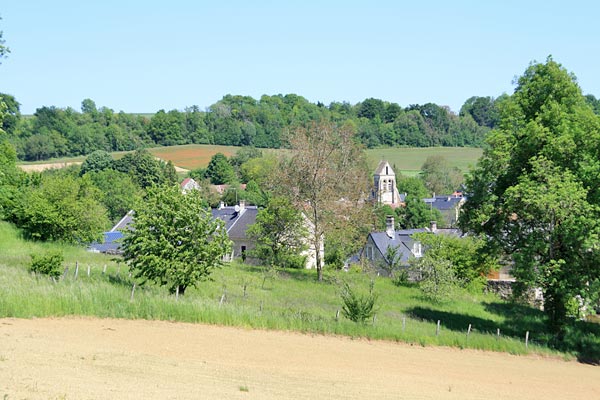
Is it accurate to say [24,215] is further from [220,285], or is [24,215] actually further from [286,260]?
[286,260]

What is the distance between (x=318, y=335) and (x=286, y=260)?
30.6 metres

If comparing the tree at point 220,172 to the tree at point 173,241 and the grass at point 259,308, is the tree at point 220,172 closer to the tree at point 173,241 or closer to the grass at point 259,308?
the grass at point 259,308

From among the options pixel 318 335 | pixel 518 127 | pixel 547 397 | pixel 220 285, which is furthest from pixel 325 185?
pixel 547 397

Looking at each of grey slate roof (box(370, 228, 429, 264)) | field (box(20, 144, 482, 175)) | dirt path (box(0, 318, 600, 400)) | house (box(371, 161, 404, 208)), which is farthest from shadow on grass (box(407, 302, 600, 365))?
field (box(20, 144, 482, 175))

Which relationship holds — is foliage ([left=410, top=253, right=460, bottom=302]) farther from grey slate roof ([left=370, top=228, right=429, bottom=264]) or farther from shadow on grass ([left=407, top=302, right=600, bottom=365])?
grey slate roof ([left=370, top=228, right=429, bottom=264])

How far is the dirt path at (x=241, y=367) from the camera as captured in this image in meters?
17.4

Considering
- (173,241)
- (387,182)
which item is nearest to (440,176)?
(387,182)

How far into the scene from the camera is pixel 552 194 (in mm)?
30438

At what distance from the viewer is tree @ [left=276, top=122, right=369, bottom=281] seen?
163 feet

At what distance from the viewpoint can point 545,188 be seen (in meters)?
31.0

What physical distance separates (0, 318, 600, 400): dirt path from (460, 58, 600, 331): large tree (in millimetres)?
3798

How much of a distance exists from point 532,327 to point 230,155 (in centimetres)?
13012

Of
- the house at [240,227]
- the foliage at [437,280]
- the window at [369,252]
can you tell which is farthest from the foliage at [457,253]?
the house at [240,227]

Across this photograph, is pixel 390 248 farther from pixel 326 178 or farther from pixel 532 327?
pixel 532 327
